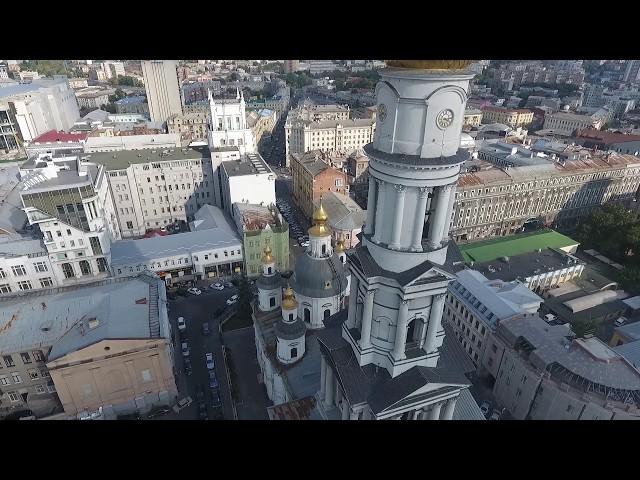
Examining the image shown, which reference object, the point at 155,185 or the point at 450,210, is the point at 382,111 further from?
the point at 155,185

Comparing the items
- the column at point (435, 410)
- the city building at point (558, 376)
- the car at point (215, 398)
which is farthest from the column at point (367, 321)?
the car at point (215, 398)

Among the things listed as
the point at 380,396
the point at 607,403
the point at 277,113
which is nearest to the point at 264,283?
the point at 380,396

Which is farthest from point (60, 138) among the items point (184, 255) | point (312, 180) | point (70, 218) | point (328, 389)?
point (328, 389)

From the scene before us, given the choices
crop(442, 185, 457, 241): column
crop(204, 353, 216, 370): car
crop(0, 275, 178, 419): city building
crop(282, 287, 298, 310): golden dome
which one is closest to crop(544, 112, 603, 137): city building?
crop(282, 287, 298, 310): golden dome

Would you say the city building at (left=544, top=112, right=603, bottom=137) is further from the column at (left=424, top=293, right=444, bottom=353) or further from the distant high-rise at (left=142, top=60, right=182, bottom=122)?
the column at (left=424, top=293, right=444, bottom=353)

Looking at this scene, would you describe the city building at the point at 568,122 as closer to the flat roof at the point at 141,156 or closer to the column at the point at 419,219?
the flat roof at the point at 141,156

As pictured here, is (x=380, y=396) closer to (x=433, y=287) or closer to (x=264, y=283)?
(x=433, y=287)
